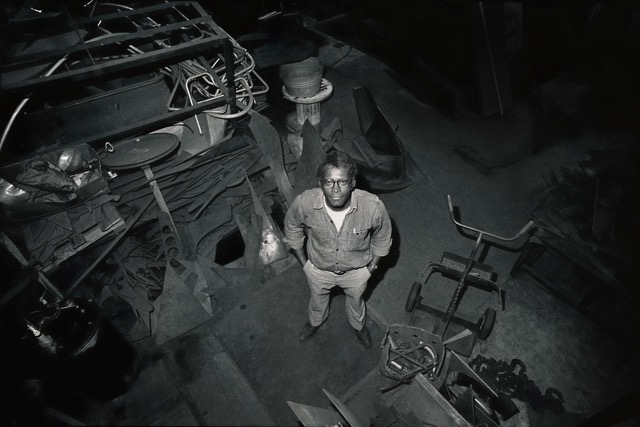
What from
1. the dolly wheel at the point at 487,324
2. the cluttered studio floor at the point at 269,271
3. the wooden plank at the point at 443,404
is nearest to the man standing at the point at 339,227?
the cluttered studio floor at the point at 269,271

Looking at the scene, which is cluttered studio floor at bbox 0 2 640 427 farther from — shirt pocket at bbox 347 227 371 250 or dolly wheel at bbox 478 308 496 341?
shirt pocket at bbox 347 227 371 250

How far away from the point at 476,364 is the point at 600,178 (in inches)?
119

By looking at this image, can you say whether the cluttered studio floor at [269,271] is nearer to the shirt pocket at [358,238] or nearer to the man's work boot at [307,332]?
the man's work boot at [307,332]

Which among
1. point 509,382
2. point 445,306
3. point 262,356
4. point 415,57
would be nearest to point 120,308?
point 262,356

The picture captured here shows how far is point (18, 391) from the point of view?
353 centimetres

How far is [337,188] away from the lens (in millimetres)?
3068

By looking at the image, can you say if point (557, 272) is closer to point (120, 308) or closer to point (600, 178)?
point (600, 178)

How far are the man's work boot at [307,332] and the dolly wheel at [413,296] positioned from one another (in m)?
1.20

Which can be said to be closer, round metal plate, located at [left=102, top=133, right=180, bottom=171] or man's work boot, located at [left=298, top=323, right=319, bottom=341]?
man's work boot, located at [left=298, top=323, right=319, bottom=341]

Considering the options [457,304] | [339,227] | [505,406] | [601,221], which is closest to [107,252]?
[339,227]

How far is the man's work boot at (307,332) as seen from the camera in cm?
442

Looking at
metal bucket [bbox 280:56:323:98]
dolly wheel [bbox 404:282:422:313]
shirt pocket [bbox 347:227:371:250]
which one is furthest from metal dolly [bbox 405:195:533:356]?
metal bucket [bbox 280:56:323:98]

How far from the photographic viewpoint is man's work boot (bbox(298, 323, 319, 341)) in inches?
174

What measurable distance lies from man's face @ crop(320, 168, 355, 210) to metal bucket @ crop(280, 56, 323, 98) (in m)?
3.56
